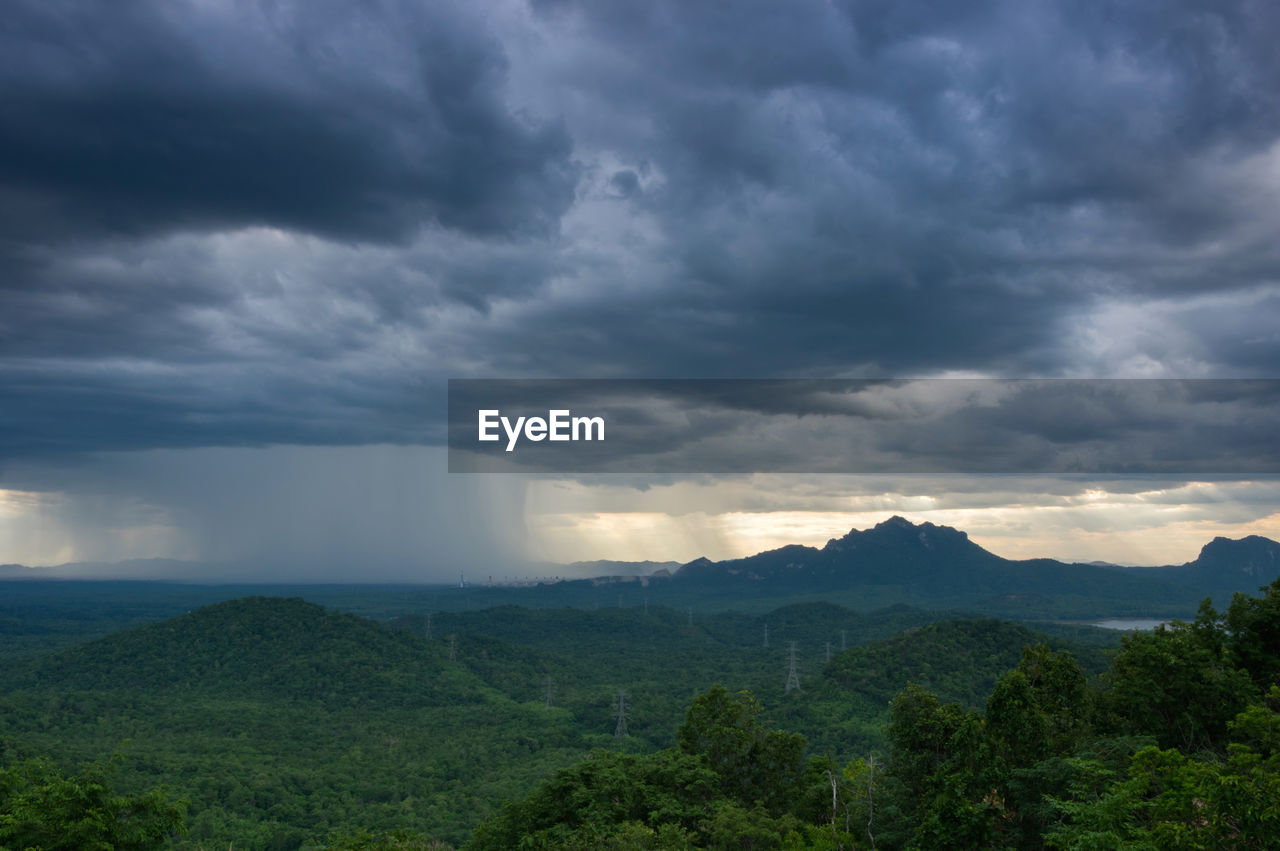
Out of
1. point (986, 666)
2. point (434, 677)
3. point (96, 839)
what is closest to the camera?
point (96, 839)

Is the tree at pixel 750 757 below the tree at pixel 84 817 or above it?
below

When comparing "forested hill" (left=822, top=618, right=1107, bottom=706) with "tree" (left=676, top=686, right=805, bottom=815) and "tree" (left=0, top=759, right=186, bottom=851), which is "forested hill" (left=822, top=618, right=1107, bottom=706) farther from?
"tree" (left=0, top=759, right=186, bottom=851)

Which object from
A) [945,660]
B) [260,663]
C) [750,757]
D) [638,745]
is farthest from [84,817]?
[260,663]

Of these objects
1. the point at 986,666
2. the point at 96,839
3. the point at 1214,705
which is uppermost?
the point at 1214,705

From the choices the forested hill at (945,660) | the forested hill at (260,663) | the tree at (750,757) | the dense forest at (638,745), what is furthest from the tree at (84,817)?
the forested hill at (260,663)

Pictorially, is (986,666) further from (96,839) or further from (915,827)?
(96,839)

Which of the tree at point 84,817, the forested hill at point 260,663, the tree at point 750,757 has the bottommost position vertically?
the forested hill at point 260,663

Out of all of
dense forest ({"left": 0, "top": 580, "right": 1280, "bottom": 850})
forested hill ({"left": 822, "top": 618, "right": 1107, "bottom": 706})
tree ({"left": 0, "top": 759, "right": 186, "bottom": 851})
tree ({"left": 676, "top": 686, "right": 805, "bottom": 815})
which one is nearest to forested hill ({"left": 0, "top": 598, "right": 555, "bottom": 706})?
dense forest ({"left": 0, "top": 580, "right": 1280, "bottom": 850})

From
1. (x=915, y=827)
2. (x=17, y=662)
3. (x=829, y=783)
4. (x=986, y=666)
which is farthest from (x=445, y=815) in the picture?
(x=17, y=662)

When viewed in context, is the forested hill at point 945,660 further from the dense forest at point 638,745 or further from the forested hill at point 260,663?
the forested hill at point 260,663
